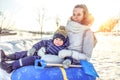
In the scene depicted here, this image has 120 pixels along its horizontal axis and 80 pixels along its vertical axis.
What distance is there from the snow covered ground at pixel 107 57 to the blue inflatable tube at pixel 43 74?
40cm

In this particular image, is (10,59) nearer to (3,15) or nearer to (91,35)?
(3,15)

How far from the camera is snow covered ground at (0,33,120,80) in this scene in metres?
2.34

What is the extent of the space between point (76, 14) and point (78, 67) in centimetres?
28

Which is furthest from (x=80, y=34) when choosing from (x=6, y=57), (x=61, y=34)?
(x=6, y=57)

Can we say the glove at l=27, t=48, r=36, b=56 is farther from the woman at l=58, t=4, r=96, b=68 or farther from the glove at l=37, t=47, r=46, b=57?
the woman at l=58, t=4, r=96, b=68

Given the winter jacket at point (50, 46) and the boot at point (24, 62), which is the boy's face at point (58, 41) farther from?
the boot at point (24, 62)

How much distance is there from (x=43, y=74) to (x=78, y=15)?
0.38 metres

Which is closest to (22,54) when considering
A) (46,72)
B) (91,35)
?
(46,72)

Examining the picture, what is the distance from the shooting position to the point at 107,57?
2.44 metres

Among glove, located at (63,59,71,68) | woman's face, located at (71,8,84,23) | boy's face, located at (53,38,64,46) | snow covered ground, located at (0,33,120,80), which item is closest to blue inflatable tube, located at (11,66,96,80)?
glove, located at (63,59,71,68)

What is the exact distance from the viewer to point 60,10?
2.25m

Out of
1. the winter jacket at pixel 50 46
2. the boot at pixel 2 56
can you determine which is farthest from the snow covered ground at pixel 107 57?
the boot at pixel 2 56

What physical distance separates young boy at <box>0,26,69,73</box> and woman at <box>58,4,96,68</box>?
0.05m

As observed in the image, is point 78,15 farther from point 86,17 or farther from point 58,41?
point 58,41
